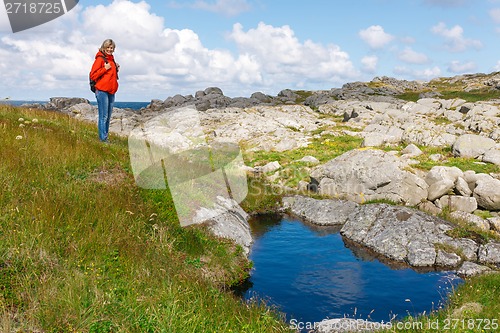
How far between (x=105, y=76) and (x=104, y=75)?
5 centimetres

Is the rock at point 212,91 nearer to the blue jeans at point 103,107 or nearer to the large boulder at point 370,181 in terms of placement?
the large boulder at point 370,181

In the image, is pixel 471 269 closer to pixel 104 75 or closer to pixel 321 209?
pixel 321 209

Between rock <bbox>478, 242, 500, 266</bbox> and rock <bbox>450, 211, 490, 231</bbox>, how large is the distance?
3180mm

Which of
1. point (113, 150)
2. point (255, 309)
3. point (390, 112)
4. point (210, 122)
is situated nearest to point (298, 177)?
point (113, 150)

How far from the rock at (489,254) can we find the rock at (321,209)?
6.22 meters

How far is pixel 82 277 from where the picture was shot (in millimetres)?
7023

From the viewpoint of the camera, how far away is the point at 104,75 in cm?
1579

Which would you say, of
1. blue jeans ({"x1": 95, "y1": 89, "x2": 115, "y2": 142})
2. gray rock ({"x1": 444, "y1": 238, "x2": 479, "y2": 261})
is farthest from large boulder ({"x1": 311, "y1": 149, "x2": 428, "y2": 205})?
blue jeans ({"x1": 95, "y1": 89, "x2": 115, "y2": 142})

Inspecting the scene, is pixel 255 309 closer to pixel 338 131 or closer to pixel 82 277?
pixel 82 277

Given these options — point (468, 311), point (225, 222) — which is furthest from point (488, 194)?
point (468, 311)

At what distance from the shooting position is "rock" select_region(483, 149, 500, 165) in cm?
2889

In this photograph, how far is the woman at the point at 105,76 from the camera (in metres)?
15.4

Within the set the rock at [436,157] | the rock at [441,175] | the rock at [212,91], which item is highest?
the rock at [212,91]

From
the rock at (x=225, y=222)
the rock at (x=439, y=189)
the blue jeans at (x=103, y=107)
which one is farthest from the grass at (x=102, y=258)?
the rock at (x=439, y=189)
